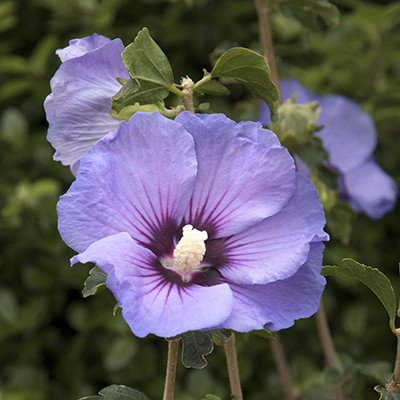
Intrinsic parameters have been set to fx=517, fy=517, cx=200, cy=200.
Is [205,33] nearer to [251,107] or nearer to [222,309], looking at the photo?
[251,107]

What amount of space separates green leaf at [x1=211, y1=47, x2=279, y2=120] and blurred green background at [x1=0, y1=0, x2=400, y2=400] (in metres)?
0.49

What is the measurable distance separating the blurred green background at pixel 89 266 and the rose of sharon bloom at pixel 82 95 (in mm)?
537

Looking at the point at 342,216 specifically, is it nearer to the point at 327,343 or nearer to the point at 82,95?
the point at 327,343

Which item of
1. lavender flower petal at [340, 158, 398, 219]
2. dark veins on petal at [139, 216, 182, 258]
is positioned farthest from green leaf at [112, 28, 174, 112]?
lavender flower petal at [340, 158, 398, 219]

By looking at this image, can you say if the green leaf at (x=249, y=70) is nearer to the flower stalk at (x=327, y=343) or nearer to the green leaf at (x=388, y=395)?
the green leaf at (x=388, y=395)

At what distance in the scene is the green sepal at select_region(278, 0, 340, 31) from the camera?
78 centimetres

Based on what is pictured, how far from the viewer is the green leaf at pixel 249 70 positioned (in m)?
0.47

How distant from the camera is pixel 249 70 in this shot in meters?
0.48

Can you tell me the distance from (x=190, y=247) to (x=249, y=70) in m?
0.17

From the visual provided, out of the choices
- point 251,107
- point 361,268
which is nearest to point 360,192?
point 251,107

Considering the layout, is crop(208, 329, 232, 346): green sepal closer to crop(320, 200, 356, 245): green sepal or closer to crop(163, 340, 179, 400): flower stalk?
crop(163, 340, 179, 400): flower stalk

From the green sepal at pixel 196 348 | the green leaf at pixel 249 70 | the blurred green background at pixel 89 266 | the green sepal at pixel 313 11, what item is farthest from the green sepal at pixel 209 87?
the blurred green background at pixel 89 266

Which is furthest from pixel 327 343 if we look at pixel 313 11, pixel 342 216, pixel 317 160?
pixel 313 11

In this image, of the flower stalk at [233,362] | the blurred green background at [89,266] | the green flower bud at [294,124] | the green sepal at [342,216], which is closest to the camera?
the flower stalk at [233,362]
